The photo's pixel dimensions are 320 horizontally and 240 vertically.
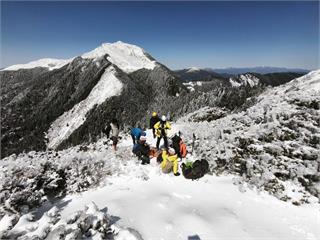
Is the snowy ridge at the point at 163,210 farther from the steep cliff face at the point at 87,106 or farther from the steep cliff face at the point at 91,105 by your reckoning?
the steep cliff face at the point at 87,106

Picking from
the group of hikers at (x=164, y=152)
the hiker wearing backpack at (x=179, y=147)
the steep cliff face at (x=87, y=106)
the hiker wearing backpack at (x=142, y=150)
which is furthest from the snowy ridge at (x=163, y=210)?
the steep cliff face at (x=87, y=106)

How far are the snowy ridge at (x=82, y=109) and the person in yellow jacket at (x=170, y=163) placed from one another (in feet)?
404

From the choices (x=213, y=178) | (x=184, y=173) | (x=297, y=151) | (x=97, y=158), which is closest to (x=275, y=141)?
(x=297, y=151)

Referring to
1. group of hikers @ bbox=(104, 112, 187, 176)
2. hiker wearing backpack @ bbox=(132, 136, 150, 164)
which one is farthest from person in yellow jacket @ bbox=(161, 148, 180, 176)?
hiker wearing backpack @ bbox=(132, 136, 150, 164)

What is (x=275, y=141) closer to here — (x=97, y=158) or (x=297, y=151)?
(x=297, y=151)

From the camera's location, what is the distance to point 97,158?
15734 millimetres

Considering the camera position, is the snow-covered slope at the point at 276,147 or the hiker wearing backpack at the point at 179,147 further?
the hiker wearing backpack at the point at 179,147

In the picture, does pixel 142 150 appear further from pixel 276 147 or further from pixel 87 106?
pixel 87 106

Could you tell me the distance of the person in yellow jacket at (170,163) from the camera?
1398 centimetres

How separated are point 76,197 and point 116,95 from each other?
129m

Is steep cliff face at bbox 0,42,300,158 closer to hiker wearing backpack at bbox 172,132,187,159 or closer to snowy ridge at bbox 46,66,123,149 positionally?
snowy ridge at bbox 46,66,123,149

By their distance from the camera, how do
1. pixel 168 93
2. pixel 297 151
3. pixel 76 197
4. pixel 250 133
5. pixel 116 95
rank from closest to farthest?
pixel 76 197 → pixel 297 151 → pixel 250 133 → pixel 116 95 → pixel 168 93

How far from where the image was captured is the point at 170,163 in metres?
14.3

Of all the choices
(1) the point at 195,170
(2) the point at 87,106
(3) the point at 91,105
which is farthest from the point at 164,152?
(2) the point at 87,106
